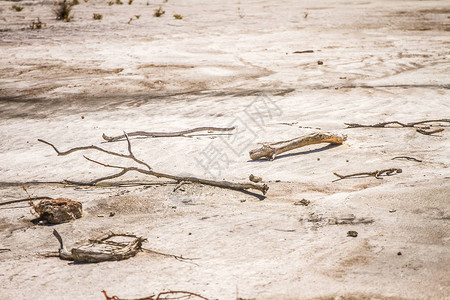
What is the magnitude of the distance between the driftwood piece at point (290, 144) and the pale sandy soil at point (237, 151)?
0.13 metres

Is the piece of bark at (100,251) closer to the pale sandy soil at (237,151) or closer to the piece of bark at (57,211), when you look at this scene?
the pale sandy soil at (237,151)

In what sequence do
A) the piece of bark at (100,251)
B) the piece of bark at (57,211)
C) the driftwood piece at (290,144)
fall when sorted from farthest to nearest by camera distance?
the driftwood piece at (290,144) < the piece of bark at (57,211) < the piece of bark at (100,251)

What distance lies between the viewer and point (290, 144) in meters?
6.14

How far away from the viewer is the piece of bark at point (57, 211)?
4.54 m

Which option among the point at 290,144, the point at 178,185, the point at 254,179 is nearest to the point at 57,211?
the point at 178,185

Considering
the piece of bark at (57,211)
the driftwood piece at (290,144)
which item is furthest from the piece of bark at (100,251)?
the driftwood piece at (290,144)

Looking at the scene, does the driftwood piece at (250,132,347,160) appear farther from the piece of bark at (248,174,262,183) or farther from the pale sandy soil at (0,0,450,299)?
the piece of bark at (248,174,262,183)

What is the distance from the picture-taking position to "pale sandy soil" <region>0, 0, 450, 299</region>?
3.51 m

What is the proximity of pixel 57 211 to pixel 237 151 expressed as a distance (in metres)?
2.72

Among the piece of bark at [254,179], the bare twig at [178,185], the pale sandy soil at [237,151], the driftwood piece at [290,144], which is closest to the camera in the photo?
the pale sandy soil at [237,151]

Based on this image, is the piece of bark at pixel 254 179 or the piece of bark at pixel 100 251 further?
the piece of bark at pixel 254 179

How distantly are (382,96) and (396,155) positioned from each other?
2.94 metres

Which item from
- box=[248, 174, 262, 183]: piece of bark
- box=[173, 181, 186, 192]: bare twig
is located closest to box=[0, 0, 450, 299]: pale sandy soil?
box=[173, 181, 186, 192]: bare twig

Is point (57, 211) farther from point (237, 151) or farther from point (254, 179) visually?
point (237, 151)
